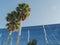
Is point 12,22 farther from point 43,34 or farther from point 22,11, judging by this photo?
point 43,34

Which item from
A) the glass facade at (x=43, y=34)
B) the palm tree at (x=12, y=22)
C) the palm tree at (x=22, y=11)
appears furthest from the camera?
the glass facade at (x=43, y=34)

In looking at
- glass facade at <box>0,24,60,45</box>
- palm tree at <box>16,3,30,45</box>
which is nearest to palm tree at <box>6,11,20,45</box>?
palm tree at <box>16,3,30,45</box>

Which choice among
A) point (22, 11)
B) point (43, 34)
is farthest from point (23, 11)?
point (43, 34)

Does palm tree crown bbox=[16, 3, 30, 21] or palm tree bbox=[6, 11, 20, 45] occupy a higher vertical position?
palm tree crown bbox=[16, 3, 30, 21]

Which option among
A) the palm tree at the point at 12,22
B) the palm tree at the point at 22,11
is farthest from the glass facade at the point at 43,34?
the palm tree at the point at 12,22

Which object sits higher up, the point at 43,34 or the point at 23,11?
the point at 23,11

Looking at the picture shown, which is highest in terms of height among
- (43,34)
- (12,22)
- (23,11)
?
(23,11)

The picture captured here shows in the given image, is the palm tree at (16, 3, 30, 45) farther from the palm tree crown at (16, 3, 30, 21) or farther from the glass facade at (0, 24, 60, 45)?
the glass facade at (0, 24, 60, 45)

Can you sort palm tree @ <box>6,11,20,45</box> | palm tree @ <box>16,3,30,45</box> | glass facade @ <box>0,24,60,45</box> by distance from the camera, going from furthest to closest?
glass facade @ <box>0,24,60,45</box> < palm tree @ <box>16,3,30,45</box> < palm tree @ <box>6,11,20,45</box>

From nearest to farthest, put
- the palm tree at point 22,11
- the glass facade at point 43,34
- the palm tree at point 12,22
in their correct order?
the palm tree at point 12,22 → the palm tree at point 22,11 → the glass facade at point 43,34

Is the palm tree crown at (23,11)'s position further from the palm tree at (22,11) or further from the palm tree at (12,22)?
the palm tree at (12,22)

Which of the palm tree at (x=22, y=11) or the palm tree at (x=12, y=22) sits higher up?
the palm tree at (x=22, y=11)

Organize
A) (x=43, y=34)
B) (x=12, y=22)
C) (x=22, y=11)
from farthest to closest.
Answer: (x=43, y=34), (x=22, y=11), (x=12, y=22)

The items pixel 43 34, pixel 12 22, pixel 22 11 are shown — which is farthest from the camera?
pixel 43 34
